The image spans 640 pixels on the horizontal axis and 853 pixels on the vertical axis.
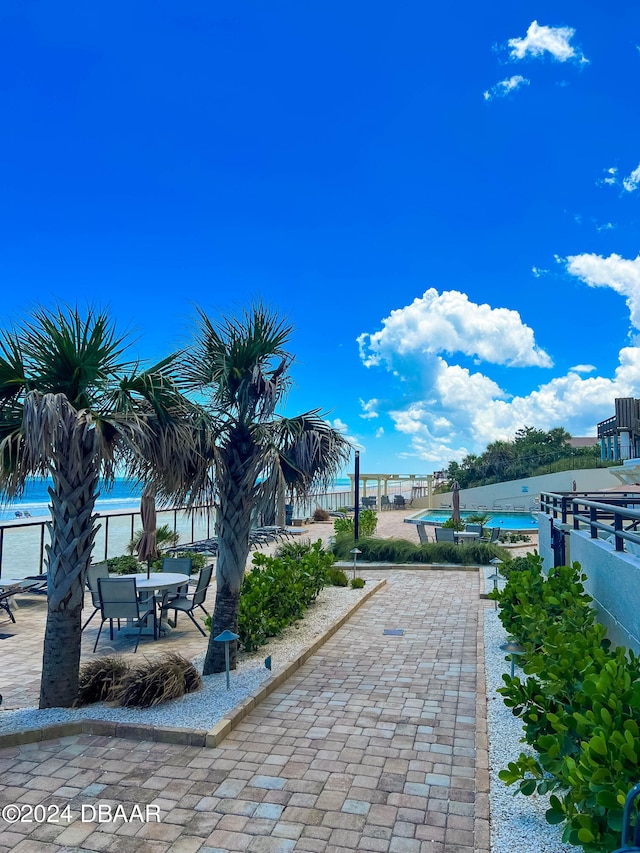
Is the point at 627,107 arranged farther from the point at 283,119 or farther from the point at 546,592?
the point at 546,592

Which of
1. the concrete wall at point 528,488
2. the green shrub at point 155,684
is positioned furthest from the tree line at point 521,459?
the green shrub at point 155,684

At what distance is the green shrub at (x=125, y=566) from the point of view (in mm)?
10905

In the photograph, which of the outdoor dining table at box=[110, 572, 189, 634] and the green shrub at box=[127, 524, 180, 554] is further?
the green shrub at box=[127, 524, 180, 554]

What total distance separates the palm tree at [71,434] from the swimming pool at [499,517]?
21269 millimetres

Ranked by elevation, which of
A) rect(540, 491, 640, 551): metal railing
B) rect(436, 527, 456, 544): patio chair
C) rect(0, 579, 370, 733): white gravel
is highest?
rect(540, 491, 640, 551): metal railing

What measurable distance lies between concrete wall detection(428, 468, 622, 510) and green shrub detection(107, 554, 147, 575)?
2553 cm

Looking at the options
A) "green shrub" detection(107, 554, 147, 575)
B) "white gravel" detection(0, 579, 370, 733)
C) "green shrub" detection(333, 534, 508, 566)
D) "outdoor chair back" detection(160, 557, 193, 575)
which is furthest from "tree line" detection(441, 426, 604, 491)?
"white gravel" detection(0, 579, 370, 733)

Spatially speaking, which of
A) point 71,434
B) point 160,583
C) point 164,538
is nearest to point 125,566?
point 164,538

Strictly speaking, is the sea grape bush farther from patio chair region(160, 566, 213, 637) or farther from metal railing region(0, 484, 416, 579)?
metal railing region(0, 484, 416, 579)

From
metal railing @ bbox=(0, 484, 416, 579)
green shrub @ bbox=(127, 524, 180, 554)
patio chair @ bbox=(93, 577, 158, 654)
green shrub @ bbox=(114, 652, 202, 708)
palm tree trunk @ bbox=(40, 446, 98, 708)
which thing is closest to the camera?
palm tree trunk @ bbox=(40, 446, 98, 708)

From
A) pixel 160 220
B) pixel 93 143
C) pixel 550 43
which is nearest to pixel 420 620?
pixel 550 43

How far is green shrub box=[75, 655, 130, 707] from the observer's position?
4891 millimetres

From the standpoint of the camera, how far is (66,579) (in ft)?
15.2

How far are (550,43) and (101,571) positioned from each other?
1227 centimetres
